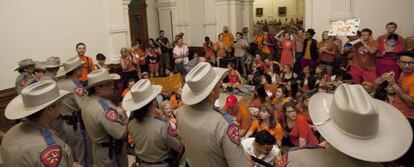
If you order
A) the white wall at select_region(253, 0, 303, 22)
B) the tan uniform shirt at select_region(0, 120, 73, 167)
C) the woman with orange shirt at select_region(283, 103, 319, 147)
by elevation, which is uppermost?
the white wall at select_region(253, 0, 303, 22)

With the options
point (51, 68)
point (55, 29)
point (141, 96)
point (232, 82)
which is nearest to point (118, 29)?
point (55, 29)

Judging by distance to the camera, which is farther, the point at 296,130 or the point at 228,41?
the point at 228,41

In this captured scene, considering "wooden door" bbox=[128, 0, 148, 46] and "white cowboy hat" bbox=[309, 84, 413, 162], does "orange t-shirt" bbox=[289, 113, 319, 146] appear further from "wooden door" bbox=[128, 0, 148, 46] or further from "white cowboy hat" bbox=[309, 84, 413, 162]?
"wooden door" bbox=[128, 0, 148, 46]

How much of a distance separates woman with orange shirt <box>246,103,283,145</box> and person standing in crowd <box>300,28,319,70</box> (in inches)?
147

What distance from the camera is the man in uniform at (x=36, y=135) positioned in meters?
2.17

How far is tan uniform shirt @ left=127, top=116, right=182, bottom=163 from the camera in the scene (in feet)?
9.12

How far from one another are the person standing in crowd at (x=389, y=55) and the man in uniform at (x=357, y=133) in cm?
570

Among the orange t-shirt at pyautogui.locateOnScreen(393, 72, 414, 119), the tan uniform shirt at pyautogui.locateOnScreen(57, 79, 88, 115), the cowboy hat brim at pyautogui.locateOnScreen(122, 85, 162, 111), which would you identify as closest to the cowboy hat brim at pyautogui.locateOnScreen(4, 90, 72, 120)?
the cowboy hat brim at pyautogui.locateOnScreen(122, 85, 162, 111)

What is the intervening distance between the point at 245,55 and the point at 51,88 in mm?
8834

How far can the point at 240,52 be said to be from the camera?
1064cm

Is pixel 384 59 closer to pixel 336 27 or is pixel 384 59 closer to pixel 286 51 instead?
pixel 336 27

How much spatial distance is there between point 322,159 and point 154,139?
151cm

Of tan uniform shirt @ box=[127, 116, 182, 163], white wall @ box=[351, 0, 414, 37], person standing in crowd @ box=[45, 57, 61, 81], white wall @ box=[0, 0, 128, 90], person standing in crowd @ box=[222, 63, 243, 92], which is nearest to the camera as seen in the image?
tan uniform shirt @ box=[127, 116, 182, 163]

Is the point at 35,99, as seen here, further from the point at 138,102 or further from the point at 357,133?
the point at 357,133
